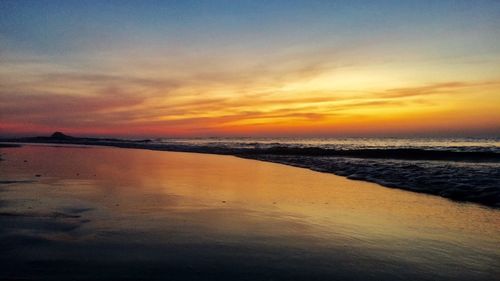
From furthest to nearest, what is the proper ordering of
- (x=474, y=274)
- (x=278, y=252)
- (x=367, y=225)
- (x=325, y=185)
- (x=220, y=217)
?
(x=325, y=185) < (x=220, y=217) < (x=367, y=225) < (x=278, y=252) < (x=474, y=274)

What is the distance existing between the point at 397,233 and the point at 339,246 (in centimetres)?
116

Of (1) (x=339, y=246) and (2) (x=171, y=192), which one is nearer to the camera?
(1) (x=339, y=246)

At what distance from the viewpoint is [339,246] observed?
14.5 feet

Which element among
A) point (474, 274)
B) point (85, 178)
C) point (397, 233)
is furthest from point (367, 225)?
point (85, 178)

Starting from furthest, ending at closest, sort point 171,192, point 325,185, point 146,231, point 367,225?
point 325,185, point 171,192, point 367,225, point 146,231

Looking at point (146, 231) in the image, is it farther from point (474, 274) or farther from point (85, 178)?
point (85, 178)

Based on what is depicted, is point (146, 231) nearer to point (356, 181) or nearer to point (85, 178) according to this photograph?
point (85, 178)

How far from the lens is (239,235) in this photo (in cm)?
481

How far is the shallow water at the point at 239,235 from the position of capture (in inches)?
140

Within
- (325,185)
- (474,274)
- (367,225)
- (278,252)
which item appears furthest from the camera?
(325,185)

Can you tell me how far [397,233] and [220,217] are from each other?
2597mm

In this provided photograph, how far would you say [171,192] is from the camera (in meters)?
8.23

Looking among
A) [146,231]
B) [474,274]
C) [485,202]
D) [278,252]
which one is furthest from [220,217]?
[485,202]

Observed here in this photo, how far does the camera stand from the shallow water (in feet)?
11.7
